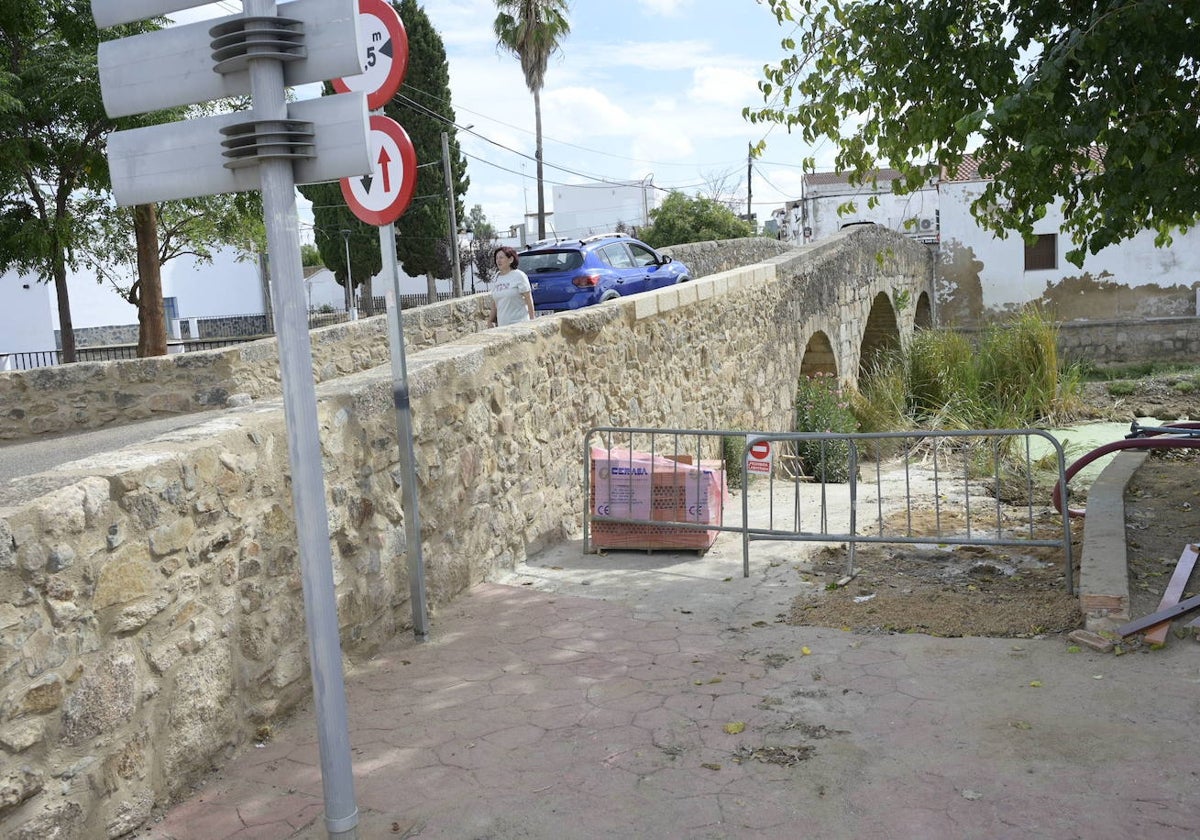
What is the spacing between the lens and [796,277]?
14.5m

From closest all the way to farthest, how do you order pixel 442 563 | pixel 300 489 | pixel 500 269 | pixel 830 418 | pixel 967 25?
1. pixel 300 489
2. pixel 442 563
3. pixel 967 25
4. pixel 500 269
5. pixel 830 418

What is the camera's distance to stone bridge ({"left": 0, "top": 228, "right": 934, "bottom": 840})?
2727mm

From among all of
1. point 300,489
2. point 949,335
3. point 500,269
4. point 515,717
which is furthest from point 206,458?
point 949,335

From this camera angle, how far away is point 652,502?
21.6 feet

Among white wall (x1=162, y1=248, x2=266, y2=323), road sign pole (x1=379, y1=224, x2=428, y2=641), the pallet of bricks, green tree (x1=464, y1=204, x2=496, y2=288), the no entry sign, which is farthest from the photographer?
green tree (x1=464, y1=204, x2=496, y2=288)

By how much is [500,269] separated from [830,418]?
6698 mm

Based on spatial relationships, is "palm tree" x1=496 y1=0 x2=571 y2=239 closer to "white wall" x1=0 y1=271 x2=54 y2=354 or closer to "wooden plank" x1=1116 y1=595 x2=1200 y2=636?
"white wall" x1=0 y1=271 x2=54 y2=354

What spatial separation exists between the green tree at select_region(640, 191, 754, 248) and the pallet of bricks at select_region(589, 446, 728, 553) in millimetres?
28876

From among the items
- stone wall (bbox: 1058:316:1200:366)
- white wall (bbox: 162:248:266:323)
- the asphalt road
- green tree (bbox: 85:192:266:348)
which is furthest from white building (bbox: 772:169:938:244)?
the asphalt road

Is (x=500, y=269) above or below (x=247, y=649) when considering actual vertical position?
above

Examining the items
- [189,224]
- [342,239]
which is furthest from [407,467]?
[342,239]

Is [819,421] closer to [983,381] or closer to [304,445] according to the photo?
[983,381]

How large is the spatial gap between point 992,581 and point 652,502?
207 centimetres

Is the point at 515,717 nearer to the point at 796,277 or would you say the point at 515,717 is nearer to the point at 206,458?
the point at 206,458
